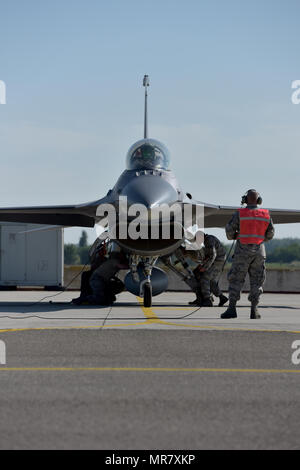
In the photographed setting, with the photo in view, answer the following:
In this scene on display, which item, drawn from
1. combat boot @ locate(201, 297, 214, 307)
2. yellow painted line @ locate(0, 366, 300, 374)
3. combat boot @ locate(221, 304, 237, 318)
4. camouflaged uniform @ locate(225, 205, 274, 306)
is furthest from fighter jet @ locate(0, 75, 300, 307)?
yellow painted line @ locate(0, 366, 300, 374)

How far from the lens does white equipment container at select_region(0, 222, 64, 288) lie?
2938 cm

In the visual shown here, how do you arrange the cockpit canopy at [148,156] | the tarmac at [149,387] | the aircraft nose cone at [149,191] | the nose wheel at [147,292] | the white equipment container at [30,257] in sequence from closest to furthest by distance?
the tarmac at [149,387], the aircraft nose cone at [149,191], the nose wheel at [147,292], the cockpit canopy at [148,156], the white equipment container at [30,257]

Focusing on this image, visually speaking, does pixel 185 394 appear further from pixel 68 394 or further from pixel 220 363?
pixel 220 363

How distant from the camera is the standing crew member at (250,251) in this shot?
41.5ft

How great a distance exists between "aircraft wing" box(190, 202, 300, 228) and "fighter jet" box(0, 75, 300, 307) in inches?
1.7

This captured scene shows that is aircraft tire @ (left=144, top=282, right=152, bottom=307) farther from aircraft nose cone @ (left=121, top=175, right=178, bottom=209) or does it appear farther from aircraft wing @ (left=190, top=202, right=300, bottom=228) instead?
aircraft wing @ (left=190, top=202, right=300, bottom=228)

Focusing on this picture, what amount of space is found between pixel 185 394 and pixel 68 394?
94cm

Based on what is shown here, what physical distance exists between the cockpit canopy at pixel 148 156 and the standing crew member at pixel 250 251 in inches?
188

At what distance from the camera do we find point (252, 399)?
544 centimetres

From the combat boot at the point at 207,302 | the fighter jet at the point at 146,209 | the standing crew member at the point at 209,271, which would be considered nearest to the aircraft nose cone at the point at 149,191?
the fighter jet at the point at 146,209

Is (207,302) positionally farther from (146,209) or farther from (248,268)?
(248,268)

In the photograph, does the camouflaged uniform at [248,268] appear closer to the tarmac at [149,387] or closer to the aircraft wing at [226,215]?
the tarmac at [149,387]

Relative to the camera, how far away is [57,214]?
2027 cm

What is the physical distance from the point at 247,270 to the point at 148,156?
556 cm
